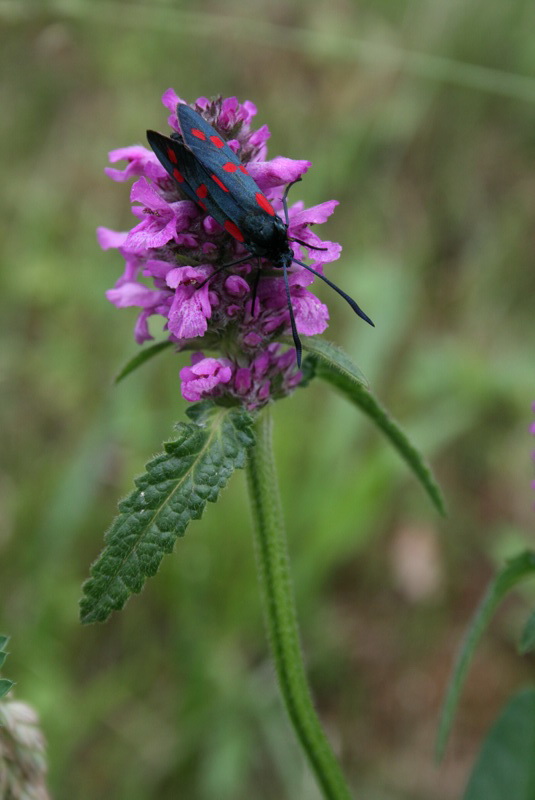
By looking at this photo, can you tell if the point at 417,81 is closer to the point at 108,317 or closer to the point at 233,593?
the point at 108,317

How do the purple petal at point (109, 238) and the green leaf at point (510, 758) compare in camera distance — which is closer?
the purple petal at point (109, 238)

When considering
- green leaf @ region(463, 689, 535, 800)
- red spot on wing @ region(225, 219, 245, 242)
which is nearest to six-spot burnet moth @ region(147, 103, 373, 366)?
red spot on wing @ region(225, 219, 245, 242)

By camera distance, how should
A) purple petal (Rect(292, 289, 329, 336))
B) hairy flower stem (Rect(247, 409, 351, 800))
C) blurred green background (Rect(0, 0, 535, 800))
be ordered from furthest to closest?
blurred green background (Rect(0, 0, 535, 800)), hairy flower stem (Rect(247, 409, 351, 800)), purple petal (Rect(292, 289, 329, 336))

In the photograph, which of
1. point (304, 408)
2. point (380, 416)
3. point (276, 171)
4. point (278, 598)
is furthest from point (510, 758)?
point (304, 408)

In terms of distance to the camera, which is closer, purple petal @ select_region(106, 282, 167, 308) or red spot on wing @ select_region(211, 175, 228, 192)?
red spot on wing @ select_region(211, 175, 228, 192)

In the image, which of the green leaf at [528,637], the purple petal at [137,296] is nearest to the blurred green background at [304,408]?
the green leaf at [528,637]

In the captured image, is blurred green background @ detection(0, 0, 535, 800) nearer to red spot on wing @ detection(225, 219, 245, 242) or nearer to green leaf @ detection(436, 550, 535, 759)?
green leaf @ detection(436, 550, 535, 759)

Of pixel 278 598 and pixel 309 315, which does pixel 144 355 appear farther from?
pixel 278 598

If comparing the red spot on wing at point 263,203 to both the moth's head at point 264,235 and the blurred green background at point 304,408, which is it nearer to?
the moth's head at point 264,235
